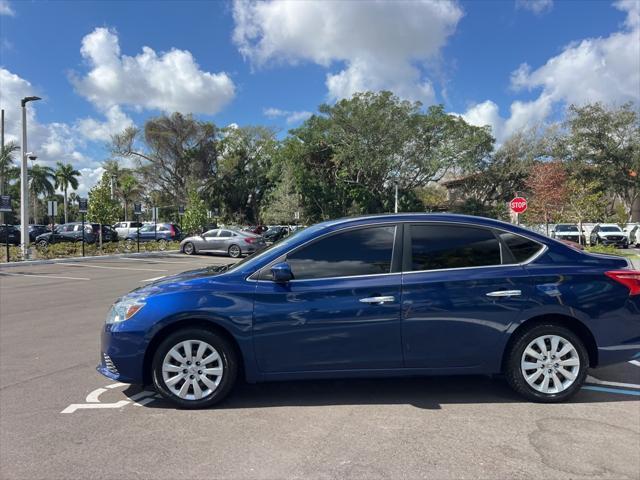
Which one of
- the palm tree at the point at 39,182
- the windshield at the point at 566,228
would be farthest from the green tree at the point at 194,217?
the palm tree at the point at 39,182

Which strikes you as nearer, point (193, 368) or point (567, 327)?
point (193, 368)

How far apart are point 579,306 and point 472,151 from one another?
147 ft

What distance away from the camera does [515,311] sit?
4332 mm

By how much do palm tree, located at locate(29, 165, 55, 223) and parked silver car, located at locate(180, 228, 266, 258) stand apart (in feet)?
153

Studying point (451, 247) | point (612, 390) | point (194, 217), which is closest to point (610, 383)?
point (612, 390)

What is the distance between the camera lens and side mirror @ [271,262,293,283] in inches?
167

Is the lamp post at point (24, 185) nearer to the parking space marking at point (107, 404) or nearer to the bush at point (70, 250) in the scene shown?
the bush at point (70, 250)

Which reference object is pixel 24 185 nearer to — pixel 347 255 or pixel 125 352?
pixel 125 352

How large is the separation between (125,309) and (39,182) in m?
68.9

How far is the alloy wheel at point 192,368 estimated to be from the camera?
4316 mm

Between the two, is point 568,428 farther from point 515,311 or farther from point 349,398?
point 349,398

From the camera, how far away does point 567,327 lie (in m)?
4.48

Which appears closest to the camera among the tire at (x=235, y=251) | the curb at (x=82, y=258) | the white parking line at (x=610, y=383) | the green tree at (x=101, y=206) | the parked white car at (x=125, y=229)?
the white parking line at (x=610, y=383)

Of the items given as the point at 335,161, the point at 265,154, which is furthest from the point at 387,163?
the point at 265,154
